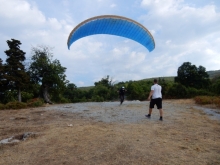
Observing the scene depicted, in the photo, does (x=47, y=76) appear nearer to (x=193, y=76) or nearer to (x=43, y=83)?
(x=43, y=83)

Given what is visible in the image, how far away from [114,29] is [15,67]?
15905 mm

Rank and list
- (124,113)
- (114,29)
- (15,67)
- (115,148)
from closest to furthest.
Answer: (115,148) → (124,113) → (114,29) → (15,67)

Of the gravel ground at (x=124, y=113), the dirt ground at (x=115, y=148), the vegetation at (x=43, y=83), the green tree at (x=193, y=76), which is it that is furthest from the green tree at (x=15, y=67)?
the green tree at (x=193, y=76)

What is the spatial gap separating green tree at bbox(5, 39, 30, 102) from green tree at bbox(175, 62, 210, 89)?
29.6m

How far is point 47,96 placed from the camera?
31.3 m

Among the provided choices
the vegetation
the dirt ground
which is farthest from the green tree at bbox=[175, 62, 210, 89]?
the dirt ground

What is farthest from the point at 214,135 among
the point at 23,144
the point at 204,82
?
the point at 204,82

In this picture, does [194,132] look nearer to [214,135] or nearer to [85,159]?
[214,135]

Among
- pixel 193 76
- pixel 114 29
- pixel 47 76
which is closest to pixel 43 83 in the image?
pixel 47 76

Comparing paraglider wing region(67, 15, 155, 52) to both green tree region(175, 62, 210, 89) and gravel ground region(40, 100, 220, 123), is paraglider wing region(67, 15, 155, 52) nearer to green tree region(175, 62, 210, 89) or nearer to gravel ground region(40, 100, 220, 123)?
gravel ground region(40, 100, 220, 123)

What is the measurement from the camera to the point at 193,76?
39781mm

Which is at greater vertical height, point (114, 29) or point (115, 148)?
point (114, 29)

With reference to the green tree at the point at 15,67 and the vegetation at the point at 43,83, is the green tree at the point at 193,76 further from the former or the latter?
the green tree at the point at 15,67

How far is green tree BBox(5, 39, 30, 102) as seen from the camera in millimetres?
24031
